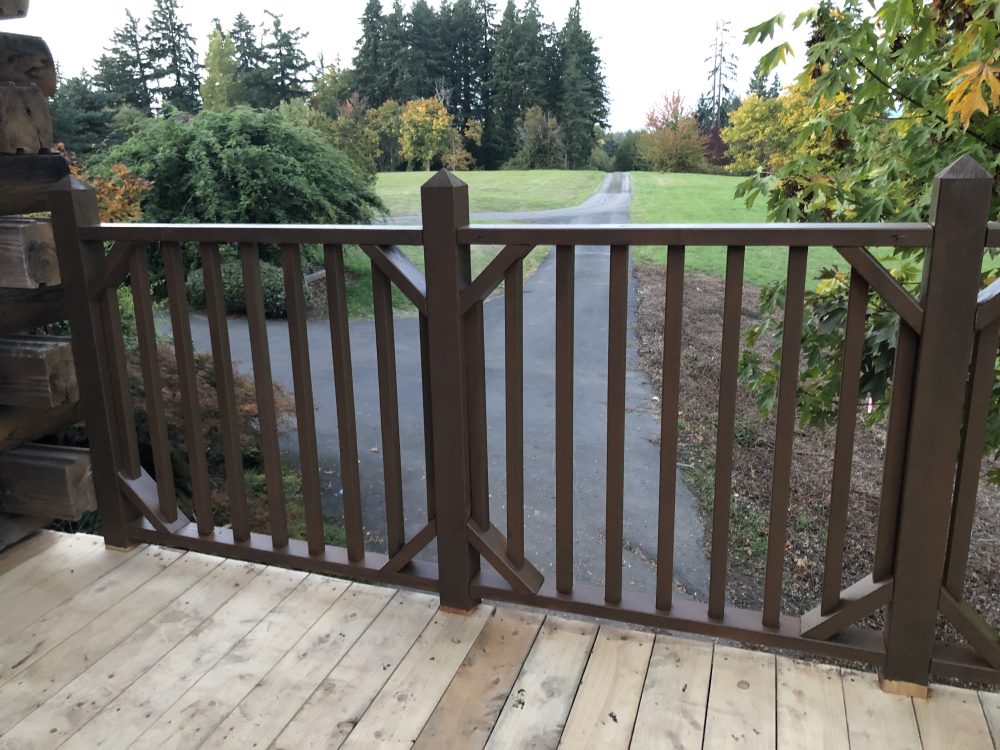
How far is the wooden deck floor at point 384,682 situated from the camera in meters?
1.52

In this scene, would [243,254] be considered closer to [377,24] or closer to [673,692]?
[673,692]

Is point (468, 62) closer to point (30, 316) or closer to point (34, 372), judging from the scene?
point (30, 316)

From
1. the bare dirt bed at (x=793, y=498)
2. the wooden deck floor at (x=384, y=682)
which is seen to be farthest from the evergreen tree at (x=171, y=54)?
the wooden deck floor at (x=384, y=682)

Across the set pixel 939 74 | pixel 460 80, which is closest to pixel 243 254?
pixel 939 74

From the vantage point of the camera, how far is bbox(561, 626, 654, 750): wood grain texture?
1.51 m

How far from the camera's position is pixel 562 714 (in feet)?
5.18

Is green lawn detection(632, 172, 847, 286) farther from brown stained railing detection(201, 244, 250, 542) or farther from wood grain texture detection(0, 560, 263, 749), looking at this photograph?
wood grain texture detection(0, 560, 263, 749)

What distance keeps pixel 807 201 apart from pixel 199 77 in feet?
99.6

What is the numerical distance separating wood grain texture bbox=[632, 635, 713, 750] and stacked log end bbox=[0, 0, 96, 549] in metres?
1.76

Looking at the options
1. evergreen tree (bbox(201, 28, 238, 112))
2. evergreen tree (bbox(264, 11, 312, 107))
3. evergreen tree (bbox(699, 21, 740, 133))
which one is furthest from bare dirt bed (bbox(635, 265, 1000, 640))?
evergreen tree (bbox(201, 28, 238, 112))

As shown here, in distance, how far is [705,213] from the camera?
14289 millimetres

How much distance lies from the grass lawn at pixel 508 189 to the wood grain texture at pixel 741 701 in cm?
1163

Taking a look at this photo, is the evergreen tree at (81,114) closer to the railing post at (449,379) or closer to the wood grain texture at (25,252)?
the wood grain texture at (25,252)

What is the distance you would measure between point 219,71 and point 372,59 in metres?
5.38
